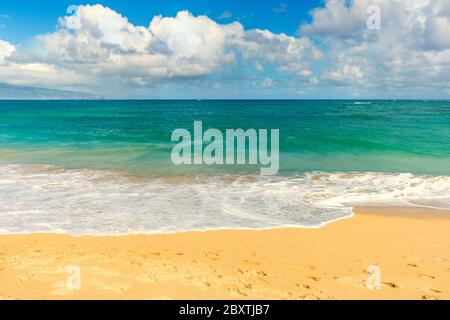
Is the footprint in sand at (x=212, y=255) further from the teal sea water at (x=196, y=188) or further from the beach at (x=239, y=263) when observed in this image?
the teal sea water at (x=196, y=188)

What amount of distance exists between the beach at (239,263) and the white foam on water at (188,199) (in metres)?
0.90

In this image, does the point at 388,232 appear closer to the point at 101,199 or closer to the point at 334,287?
the point at 334,287

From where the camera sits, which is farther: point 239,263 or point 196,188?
point 196,188

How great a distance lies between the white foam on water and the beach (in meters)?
0.90

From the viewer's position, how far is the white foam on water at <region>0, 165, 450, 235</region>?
430 inches

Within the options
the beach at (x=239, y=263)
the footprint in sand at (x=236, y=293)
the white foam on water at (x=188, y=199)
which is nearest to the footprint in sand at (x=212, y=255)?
the beach at (x=239, y=263)

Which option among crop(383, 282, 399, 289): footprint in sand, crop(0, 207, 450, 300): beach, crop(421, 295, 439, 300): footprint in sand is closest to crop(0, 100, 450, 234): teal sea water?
crop(0, 207, 450, 300): beach

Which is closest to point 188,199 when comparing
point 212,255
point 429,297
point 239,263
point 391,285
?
point 212,255

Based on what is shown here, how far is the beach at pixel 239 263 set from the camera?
6789 millimetres

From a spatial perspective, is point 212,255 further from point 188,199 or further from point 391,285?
point 188,199

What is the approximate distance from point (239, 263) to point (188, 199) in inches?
227

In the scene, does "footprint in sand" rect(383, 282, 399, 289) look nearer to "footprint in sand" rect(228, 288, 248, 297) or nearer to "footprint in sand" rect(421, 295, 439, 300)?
"footprint in sand" rect(421, 295, 439, 300)

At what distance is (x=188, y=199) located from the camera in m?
13.6

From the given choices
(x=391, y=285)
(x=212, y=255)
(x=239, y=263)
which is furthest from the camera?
(x=212, y=255)
